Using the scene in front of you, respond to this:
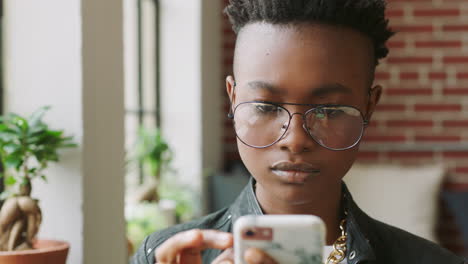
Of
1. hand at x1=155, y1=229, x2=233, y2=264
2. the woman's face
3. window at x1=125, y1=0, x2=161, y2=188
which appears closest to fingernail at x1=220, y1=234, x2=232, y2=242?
hand at x1=155, y1=229, x2=233, y2=264

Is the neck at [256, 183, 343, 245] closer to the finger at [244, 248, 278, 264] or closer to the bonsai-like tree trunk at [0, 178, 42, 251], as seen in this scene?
the finger at [244, 248, 278, 264]

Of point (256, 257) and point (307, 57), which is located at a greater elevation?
point (307, 57)

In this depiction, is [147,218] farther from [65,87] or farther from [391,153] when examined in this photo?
[391,153]

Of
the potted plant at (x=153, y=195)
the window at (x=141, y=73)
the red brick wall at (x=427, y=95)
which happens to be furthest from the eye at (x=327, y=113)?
the red brick wall at (x=427, y=95)

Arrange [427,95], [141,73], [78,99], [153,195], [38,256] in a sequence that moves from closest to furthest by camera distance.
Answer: [38,256]
[78,99]
[153,195]
[141,73]
[427,95]

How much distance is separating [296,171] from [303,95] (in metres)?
0.10

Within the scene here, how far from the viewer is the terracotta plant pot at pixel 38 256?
3.15ft

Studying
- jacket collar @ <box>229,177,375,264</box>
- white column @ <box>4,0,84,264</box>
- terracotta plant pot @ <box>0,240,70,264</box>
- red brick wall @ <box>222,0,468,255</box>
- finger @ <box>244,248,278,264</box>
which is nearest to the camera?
finger @ <box>244,248,278,264</box>

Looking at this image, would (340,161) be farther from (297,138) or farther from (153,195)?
(153,195)

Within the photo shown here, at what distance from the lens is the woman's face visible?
2.37 feet

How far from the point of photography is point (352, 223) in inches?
33.1

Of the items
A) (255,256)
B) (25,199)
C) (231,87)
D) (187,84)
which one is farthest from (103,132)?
(187,84)

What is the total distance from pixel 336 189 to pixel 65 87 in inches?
24.8

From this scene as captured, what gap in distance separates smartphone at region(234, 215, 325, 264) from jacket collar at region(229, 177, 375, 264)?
0.21 meters
